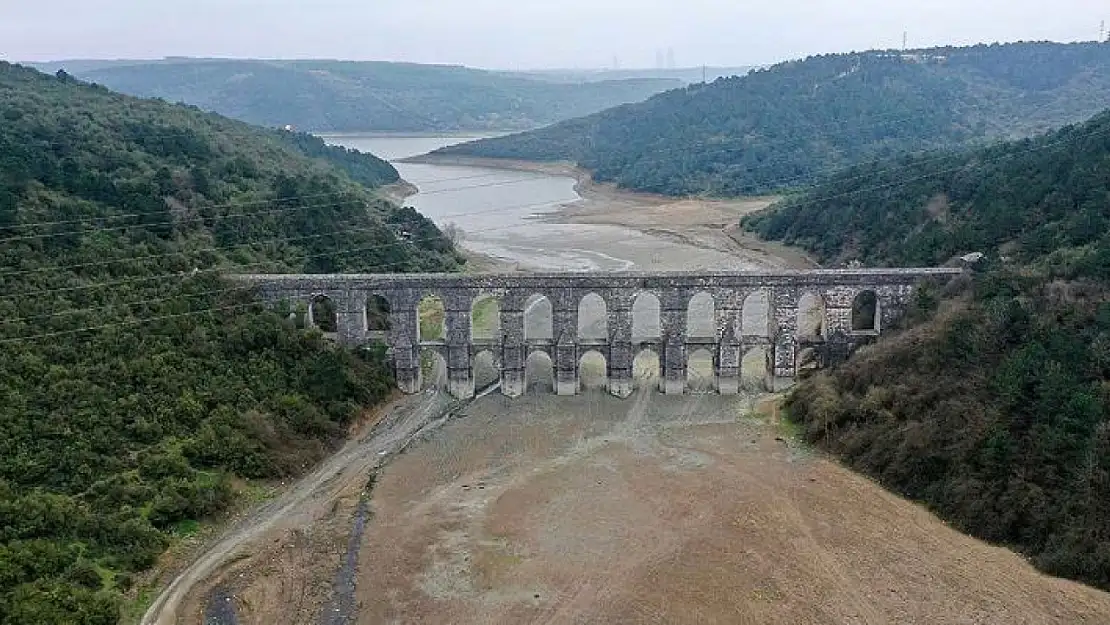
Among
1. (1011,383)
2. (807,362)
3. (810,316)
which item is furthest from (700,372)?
(1011,383)

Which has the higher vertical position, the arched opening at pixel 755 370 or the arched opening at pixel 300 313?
the arched opening at pixel 300 313

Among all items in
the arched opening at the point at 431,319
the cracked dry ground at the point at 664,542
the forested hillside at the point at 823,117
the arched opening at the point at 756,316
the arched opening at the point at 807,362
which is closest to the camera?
the cracked dry ground at the point at 664,542

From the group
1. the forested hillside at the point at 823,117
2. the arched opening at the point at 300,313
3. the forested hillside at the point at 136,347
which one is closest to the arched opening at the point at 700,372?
the forested hillside at the point at 136,347

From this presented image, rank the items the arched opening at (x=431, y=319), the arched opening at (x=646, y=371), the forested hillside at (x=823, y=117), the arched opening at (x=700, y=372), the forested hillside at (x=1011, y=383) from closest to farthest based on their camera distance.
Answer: the forested hillside at (x=1011, y=383) → the arched opening at (x=700, y=372) → the arched opening at (x=646, y=371) → the arched opening at (x=431, y=319) → the forested hillside at (x=823, y=117)

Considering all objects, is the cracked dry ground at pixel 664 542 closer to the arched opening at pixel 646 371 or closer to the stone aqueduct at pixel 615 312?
the stone aqueduct at pixel 615 312

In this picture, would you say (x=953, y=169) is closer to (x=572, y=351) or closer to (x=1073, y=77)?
(x=572, y=351)

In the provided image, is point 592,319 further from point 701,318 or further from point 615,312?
point 615,312
